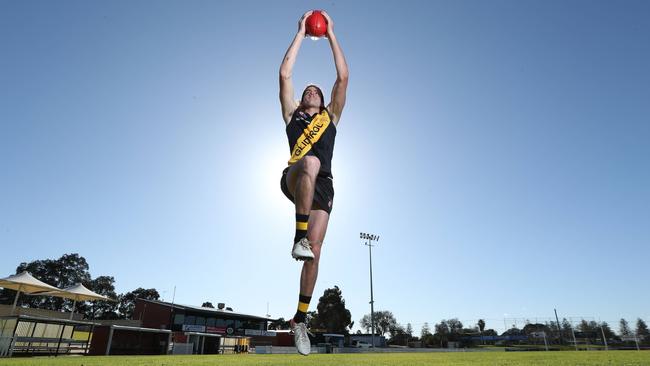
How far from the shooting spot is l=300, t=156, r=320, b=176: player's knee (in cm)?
368

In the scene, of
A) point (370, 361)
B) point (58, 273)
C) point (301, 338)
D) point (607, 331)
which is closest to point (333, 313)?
point (607, 331)

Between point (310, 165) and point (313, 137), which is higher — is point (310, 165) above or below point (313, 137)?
below

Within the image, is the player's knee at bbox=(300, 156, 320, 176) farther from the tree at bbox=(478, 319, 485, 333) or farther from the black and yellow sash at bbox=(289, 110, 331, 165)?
the tree at bbox=(478, 319, 485, 333)

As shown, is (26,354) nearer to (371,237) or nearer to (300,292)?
(300,292)

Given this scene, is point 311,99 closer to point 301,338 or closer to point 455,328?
point 301,338

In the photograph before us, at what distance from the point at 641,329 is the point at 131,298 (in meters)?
105

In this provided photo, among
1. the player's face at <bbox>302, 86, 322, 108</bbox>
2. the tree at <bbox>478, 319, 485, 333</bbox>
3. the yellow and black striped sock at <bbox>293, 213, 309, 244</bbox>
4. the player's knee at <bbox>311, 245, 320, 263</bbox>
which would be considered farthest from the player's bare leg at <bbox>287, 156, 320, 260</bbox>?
the tree at <bbox>478, 319, 485, 333</bbox>

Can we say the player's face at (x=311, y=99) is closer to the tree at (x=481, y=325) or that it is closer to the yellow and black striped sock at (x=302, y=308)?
the yellow and black striped sock at (x=302, y=308)

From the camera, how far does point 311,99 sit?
4523 millimetres

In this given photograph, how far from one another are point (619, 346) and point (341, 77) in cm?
5661

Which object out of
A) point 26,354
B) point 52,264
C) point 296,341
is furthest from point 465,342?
point 52,264

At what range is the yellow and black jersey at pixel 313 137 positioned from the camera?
4027mm

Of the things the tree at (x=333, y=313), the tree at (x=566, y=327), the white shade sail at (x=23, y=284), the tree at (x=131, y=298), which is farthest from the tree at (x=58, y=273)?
the tree at (x=566, y=327)

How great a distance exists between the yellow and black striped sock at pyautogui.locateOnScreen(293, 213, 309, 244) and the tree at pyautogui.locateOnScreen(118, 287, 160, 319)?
10628cm
